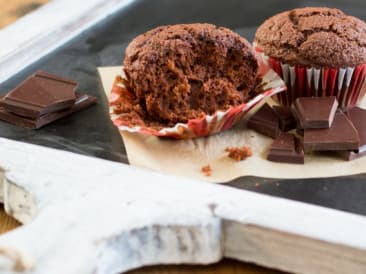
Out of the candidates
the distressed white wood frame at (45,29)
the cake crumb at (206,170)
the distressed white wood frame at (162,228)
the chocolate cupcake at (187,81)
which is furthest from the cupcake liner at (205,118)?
the distressed white wood frame at (45,29)

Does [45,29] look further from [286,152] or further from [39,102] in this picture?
[286,152]

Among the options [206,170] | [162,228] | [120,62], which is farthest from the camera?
[120,62]

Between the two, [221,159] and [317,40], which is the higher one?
[317,40]

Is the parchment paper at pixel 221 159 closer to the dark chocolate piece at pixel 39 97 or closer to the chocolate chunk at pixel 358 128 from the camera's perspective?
the chocolate chunk at pixel 358 128

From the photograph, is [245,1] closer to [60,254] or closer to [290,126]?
[290,126]

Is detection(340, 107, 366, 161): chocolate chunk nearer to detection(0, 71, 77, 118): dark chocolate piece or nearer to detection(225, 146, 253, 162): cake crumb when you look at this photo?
detection(225, 146, 253, 162): cake crumb

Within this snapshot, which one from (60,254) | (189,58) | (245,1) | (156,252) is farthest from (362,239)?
(245,1)

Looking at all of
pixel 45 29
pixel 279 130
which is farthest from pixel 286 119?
pixel 45 29
